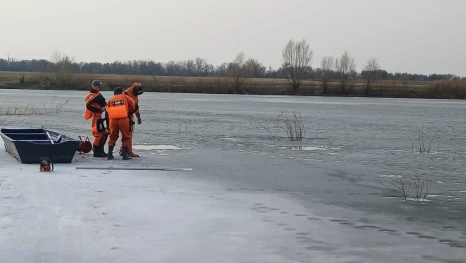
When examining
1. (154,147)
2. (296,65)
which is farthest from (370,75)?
(154,147)

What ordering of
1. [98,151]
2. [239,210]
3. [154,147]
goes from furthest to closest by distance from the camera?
[154,147]
[98,151]
[239,210]

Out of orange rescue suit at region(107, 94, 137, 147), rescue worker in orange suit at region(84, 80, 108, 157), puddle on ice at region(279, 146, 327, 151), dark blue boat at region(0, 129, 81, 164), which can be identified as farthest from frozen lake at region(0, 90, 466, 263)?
puddle on ice at region(279, 146, 327, 151)

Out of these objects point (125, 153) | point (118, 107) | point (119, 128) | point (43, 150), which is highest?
point (118, 107)

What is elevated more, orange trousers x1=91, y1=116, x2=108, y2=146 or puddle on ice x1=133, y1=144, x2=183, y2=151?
orange trousers x1=91, y1=116, x2=108, y2=146

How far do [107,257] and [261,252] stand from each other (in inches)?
55.4

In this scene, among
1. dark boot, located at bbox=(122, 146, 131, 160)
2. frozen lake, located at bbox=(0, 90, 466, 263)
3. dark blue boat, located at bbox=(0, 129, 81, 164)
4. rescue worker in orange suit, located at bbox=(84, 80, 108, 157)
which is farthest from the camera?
rescue worker in orange suit, located at bbox=(84, 80, 108, 157)

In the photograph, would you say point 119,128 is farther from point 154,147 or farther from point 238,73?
point 238,73

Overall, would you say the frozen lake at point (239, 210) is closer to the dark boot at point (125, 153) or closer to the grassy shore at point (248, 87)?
the dark boot at point (125, 153)

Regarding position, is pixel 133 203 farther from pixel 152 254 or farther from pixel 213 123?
pixel 213 123

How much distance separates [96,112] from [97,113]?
0.09 ft

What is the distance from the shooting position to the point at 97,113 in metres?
12.0

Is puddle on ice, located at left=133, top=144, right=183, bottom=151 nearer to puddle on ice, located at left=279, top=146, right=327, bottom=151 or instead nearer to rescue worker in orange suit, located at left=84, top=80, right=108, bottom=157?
rescue worker in orange suit, located at left=84, top=80, right=108, bottom=157

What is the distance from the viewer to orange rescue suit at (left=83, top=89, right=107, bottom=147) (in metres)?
12.0

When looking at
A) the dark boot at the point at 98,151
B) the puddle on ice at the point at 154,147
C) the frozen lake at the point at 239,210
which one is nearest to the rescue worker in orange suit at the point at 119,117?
the dark boot at the point at 98,151
